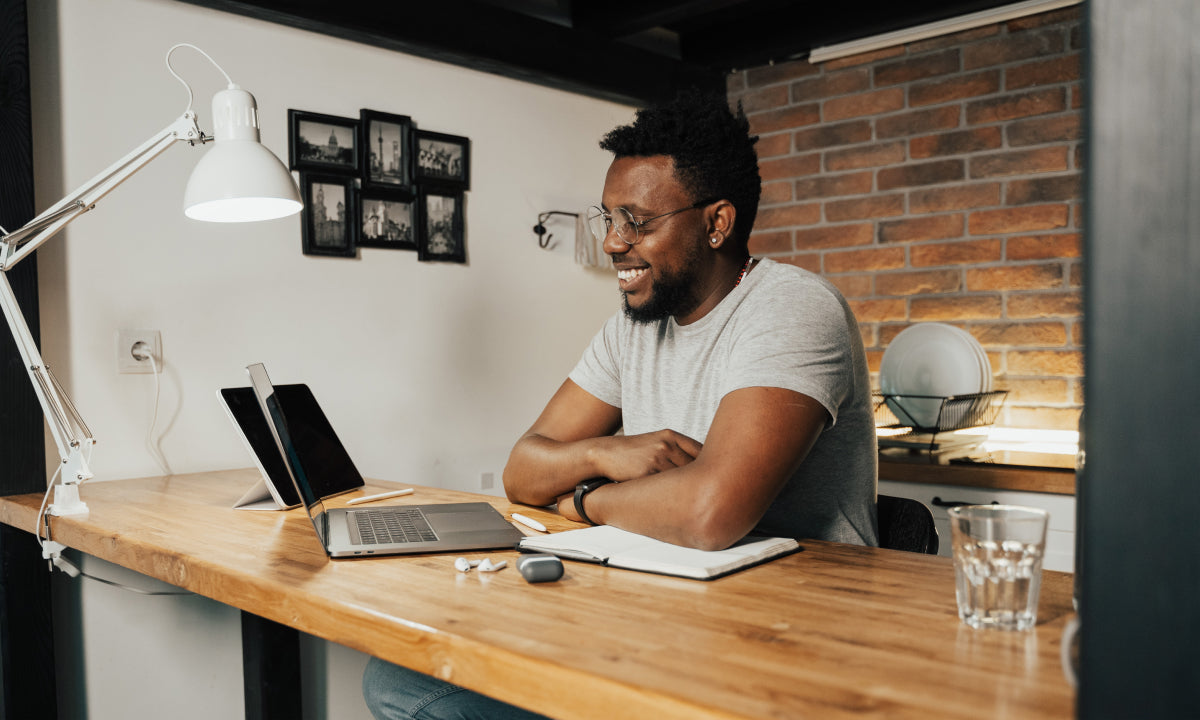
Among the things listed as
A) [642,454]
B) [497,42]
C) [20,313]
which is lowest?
[642,454]

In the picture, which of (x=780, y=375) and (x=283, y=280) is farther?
(x=283, y=280)

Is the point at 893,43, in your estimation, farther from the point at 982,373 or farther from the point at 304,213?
the point at 304,213

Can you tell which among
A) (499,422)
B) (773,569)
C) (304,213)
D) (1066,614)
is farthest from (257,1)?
(1066,614)

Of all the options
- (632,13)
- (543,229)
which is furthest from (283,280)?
(632,13)

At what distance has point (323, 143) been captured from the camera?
230 centimetres

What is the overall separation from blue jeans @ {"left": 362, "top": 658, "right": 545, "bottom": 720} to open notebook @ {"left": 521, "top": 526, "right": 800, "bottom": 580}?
24cm

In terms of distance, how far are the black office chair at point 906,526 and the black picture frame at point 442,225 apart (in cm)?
153

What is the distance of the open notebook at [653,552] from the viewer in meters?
1.03

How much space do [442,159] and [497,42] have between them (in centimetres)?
41

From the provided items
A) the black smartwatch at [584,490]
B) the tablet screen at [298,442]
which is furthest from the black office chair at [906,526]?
the tablet screen at [298,442]

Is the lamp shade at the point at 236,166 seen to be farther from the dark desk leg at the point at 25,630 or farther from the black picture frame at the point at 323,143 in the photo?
the dark desk leg at the point at 25,630

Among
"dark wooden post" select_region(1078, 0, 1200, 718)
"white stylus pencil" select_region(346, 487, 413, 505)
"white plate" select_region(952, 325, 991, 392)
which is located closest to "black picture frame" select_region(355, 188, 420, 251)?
"white stylus pencil" select_region(346, 487, 413, 505)

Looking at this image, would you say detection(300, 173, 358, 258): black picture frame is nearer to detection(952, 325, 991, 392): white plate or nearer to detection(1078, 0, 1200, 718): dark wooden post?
detection(952, 325, 991, 392): white plate

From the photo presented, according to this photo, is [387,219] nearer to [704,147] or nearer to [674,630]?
[704,147]
